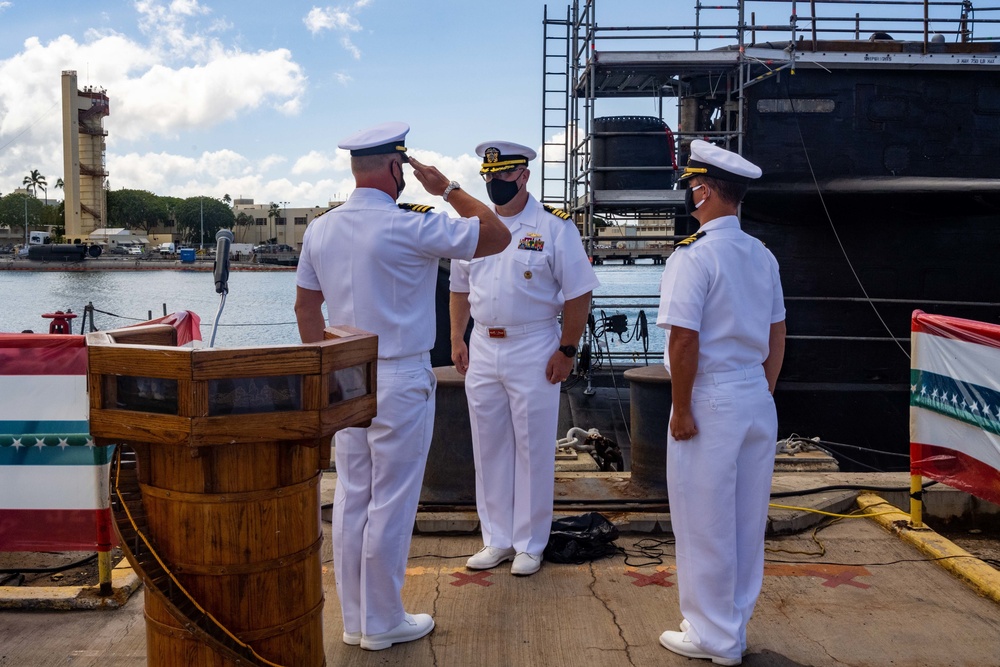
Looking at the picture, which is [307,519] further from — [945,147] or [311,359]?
[945,147]

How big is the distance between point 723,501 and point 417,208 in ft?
5.51

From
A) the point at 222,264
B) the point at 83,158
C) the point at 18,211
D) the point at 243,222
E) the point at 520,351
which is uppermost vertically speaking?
the point at 83,158

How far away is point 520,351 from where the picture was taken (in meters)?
4.85

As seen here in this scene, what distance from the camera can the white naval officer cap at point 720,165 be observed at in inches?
147

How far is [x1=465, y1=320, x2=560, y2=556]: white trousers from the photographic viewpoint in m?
4.84

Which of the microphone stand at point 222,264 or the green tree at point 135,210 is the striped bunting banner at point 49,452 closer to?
the microphone stand at point 222,264

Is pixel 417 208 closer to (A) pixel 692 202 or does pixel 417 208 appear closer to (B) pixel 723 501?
(A) pixel 692 202

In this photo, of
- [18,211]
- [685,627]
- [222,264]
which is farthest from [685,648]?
[18,211]

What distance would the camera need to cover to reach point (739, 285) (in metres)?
3.68

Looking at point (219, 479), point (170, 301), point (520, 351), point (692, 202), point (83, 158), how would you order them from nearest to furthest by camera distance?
1. point (219, 479)
2. point (692, 202)
3. point (520, 351)
4. point (170, 301)
5. point (83, 158)

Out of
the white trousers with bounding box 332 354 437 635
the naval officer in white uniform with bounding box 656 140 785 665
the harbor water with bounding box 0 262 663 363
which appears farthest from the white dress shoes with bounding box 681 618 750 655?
the harbor water with bounding box 0 262 663 363

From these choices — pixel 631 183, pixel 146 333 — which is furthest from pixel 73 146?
pixel 146 333

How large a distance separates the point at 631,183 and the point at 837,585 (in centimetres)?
798

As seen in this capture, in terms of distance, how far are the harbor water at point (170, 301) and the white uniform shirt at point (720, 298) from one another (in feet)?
71.9
